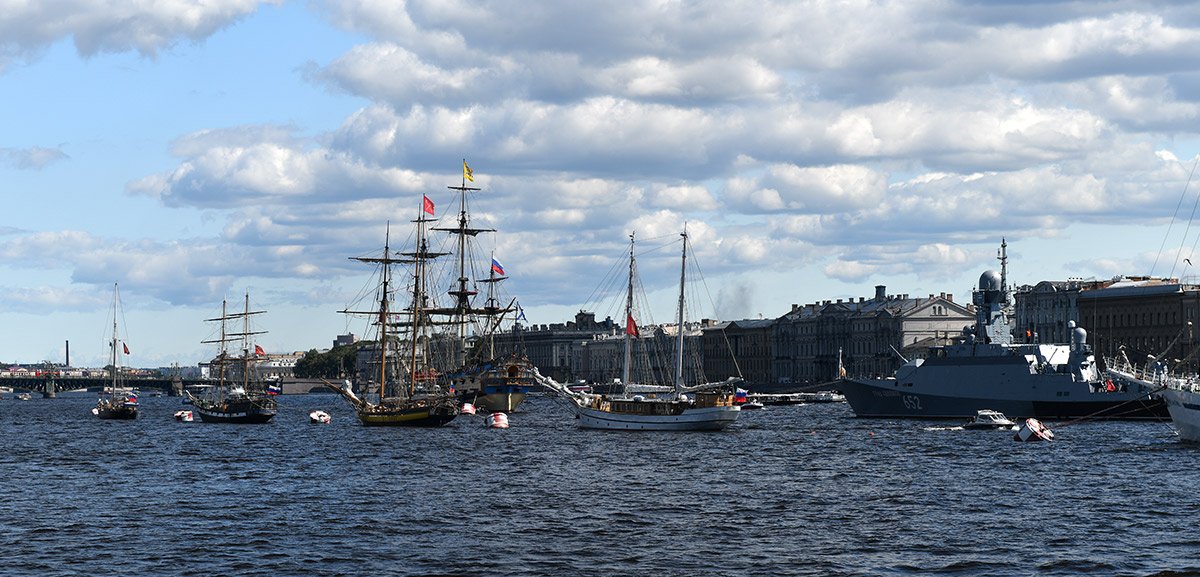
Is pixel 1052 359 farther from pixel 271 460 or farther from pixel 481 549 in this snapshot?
pixel 481 549

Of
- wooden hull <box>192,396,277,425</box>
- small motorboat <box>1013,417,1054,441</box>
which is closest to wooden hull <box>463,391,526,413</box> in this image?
wooden hull <box>192,396,277,425</box>

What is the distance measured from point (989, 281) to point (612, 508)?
80063mm

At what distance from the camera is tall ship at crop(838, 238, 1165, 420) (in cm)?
11019

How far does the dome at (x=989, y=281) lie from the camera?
124000 millimetres

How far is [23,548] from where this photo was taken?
132ft

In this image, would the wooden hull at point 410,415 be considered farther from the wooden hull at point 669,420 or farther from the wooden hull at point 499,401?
the wooden hull at point 499,401

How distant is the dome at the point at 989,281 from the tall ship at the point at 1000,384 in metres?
0.07

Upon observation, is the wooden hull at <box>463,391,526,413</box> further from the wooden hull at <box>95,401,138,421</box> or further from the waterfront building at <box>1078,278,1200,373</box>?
the waterfront building at <box>1078,278,1200,373</box>

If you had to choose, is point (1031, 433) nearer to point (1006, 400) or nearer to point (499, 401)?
point (1006, 400)

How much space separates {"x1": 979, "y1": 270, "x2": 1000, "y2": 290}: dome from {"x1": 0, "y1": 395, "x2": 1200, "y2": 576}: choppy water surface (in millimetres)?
38089

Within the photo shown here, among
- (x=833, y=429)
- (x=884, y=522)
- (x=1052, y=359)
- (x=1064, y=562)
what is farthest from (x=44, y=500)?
(x=1052, y=359)

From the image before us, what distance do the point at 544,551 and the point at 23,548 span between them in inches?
462

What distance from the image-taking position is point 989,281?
4889 inches

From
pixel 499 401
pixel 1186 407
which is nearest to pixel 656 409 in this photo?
pixel 1186 407
